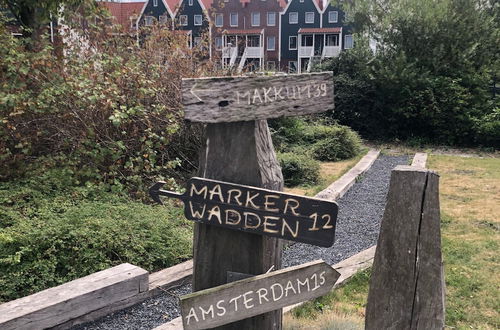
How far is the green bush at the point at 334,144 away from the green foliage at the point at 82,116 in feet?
16.3

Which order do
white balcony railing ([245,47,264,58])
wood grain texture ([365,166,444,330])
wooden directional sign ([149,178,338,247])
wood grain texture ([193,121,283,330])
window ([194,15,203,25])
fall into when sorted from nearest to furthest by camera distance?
wood grain texture ([365,166,444,330]) < wooden directional sign ([149,178,338,247]) < wood grain texture ([193,121,283,330]) < window ([194,15,203,25]) < white balcony railing ([245,47,264,58])

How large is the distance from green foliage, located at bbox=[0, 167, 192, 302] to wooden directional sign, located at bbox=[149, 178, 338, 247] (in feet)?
7.32

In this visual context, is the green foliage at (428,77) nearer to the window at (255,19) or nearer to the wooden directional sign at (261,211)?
the wooden directional sign at (261,211)

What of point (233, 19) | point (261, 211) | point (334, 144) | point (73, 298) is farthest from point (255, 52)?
point (261, 211)

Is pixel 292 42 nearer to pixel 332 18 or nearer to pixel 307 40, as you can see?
pixel 307 40

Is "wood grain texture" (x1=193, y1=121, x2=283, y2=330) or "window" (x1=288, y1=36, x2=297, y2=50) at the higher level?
"window" (x1=288, y1=36, x2=297, y2=50)

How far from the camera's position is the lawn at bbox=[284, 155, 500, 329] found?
11.6ft

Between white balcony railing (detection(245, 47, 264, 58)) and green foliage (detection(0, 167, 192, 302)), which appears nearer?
green foliage (detection(0, 167, 192, 302))

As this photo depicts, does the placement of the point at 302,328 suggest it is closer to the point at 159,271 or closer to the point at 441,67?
the point at 159,271

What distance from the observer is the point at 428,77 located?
551 inches

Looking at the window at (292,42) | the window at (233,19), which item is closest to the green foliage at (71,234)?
the window at (292,42)

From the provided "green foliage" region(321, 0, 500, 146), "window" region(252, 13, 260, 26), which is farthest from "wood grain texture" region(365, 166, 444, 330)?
"window" region(252, 13, 260, 26)

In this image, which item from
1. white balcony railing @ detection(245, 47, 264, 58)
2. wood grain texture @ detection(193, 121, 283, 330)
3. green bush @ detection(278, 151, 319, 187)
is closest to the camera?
wood grain texture @ detection(193, 121, 283, 330)

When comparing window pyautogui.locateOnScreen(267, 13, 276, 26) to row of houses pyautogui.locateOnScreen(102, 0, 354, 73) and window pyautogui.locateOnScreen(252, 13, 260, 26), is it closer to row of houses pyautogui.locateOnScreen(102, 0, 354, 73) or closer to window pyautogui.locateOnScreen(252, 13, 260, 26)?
row of houses pyautogui.locateOnScreen(102, 0, 354, 73)
